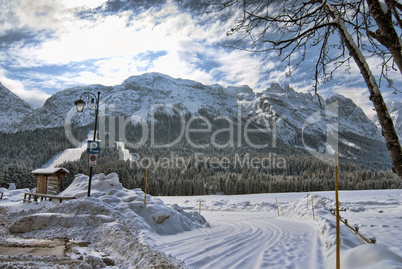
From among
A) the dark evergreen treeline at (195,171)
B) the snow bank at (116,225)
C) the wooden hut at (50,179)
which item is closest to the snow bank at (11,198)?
the wooden hut at (50,179)

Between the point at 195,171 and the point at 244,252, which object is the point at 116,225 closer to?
the point at 244,252

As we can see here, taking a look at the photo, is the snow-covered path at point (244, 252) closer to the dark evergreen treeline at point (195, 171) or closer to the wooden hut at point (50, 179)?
the wooden hut at point (50, 179)

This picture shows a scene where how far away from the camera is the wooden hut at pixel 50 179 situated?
18.5 meters

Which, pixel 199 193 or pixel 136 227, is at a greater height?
pixel 136 227

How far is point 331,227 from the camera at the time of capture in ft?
28.0

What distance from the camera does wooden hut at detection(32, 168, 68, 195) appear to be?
60.8 feet

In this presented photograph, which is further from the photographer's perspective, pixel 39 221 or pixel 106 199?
pixel 106 199

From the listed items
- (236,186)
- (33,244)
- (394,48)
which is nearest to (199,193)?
(236,186)

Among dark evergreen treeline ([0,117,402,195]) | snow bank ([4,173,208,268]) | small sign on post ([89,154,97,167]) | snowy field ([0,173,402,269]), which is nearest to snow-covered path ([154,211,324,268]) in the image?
snowy field ([0,173,402,269])

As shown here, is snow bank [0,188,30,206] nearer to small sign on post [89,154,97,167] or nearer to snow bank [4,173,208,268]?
small sign on post [89,154,97,167]

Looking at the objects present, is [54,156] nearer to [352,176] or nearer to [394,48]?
[352,176]

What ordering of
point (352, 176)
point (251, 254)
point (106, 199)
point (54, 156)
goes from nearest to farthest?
point (251, 254) → point (106, 199) → point (352, 176) → point (54, 156)

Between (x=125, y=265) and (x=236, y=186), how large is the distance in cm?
6708

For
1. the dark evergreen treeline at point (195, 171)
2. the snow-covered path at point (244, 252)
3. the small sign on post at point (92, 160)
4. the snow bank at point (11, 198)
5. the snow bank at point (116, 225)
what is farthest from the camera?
the dark evergreen treeline at point (195, 171)
